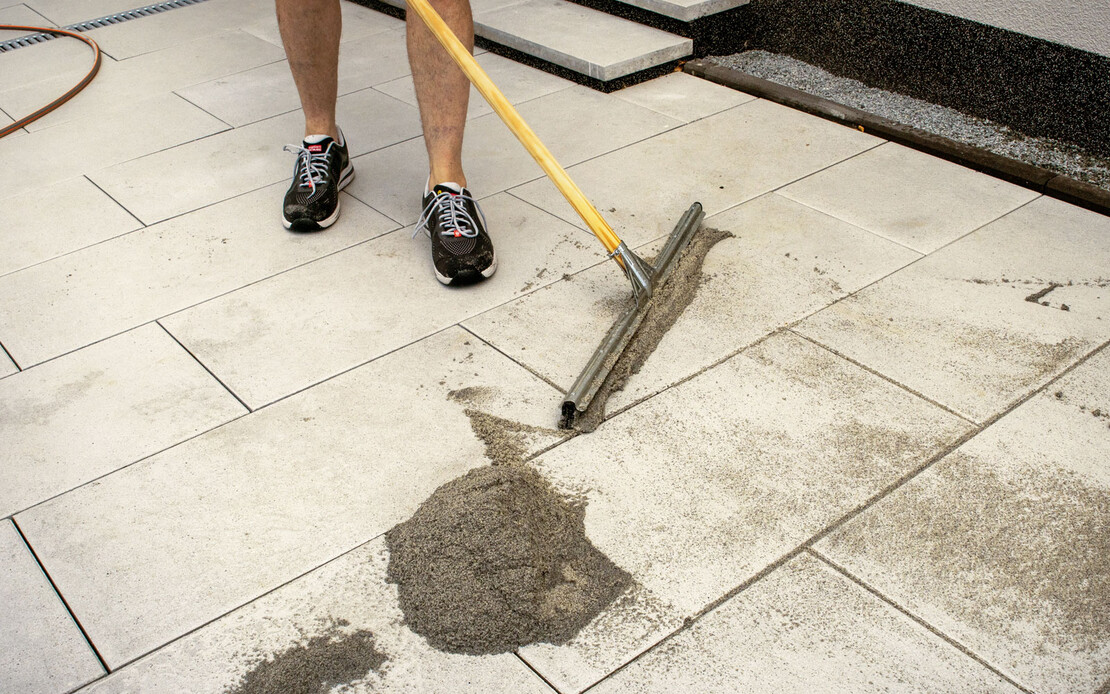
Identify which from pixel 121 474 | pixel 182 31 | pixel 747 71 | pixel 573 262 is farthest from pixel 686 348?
pixel 182 31

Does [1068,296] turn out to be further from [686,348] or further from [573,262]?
[573,262]

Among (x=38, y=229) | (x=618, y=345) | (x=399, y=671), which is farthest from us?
(x=38, y=229)

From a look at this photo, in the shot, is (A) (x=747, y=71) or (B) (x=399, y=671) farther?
(A) (x=747, y=71)

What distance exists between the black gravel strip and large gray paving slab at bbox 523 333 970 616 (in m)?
1.07

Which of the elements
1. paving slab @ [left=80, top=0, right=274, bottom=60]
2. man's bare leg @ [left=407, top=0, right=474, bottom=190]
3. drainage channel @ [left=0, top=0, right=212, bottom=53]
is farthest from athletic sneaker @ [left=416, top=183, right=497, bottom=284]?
drainage channel @ [left=0, top=0, right=212, bottom=53]

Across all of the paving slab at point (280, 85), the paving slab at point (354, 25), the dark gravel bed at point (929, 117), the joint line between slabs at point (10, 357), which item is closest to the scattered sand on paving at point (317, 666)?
the joint line between slabs at point (10, 357)

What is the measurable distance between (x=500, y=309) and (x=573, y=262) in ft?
0.88

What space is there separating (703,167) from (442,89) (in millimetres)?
844

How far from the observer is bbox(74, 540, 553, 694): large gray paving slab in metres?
1.39

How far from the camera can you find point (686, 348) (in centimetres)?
208

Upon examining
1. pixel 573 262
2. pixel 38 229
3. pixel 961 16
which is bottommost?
pixel 38 229

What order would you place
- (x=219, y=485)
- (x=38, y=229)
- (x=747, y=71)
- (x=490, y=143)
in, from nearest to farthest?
(x=219, y=485)
(x=38, y=229)
(x=490, y=143)
(x=747, y=71)

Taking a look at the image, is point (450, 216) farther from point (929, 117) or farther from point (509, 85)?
point (929, 117)

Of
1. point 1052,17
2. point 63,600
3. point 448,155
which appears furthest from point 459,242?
point 1052,17
